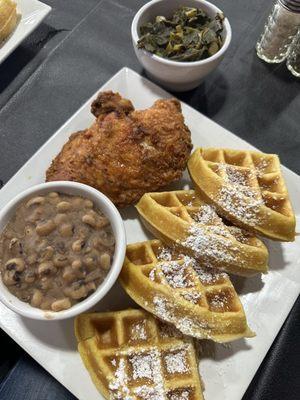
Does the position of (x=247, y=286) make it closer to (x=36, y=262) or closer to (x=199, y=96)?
(x=36, y=262)

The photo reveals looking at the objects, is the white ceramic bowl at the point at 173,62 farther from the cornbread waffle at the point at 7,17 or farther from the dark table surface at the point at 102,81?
the cornbread waffle at the point at 7,17

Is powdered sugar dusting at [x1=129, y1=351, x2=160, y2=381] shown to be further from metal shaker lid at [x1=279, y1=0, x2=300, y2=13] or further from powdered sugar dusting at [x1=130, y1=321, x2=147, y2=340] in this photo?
metal shaker lid at [x1=279, y1=0, x2=300, y2=13]

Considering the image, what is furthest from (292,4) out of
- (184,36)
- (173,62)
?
(173,62)

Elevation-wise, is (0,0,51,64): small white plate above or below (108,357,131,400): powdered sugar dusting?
above

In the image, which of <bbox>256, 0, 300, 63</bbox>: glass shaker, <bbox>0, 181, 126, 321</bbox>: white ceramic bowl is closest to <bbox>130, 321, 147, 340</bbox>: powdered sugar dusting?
<bbox>0, 181, 126, 321</bbox>: white ceramic bowl

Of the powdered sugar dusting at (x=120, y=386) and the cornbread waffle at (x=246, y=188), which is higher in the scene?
the cornbread waffle at (x=246, y=188)

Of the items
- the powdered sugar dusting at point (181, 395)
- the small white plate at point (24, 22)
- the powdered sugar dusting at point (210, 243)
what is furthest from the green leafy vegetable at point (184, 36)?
the powdered sugar dusting at point (181, 395)

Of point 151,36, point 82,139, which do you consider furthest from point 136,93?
point 82,139
